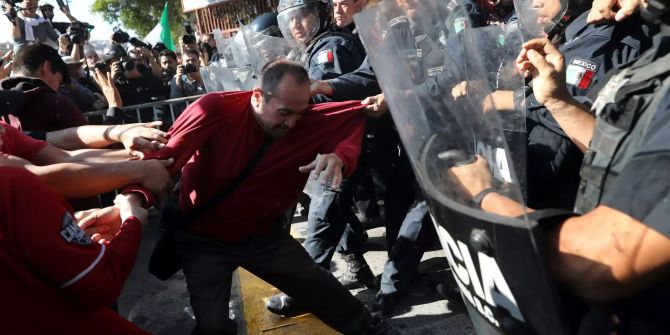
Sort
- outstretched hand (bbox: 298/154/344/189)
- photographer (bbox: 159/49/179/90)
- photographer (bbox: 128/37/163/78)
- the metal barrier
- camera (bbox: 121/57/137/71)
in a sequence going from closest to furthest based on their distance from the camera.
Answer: outstretched hand (bbox: 298/154/344/189)
the metal barrier
camera (bbox: 121/57/137/71)
photographer (bbox: 128/37/163/78)
photographer (bbox: 159/49/179/90)

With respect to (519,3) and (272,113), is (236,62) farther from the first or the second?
(519,3)

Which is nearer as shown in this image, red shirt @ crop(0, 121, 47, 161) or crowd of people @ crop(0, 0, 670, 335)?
crowd of people @ crop(0, 0, 670, 335)

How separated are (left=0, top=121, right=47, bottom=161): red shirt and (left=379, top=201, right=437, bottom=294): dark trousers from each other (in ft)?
6.49

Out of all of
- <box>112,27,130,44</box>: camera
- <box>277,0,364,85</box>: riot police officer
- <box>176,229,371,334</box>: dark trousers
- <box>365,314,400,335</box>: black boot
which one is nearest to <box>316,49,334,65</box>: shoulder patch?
<box>277,0,364,85</box>: riot police officer

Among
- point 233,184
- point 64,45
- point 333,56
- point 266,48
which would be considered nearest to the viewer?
point 233,184

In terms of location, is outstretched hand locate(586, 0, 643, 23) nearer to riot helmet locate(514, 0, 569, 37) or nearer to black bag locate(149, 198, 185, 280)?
riot helmet locate(514, 0, 569, 37)

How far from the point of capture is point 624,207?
88cm

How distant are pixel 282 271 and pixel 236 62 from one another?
2175 millimetres

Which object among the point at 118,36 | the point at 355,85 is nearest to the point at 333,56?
the point at 355,85

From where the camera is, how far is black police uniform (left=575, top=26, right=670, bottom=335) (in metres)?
0.85

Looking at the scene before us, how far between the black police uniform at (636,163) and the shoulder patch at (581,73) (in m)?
0.94

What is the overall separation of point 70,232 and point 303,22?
2.56 metres

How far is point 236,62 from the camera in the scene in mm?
3977

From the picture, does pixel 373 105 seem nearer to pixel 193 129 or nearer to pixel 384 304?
pixel 193 129
